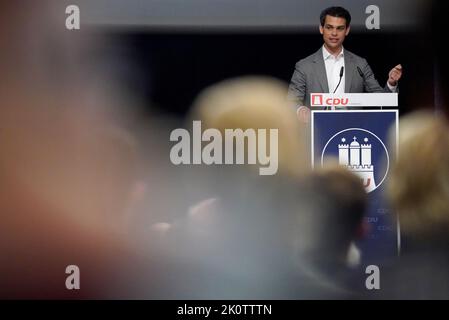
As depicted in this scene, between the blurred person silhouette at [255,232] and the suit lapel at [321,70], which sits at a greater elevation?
the suit lapel at [321,70]

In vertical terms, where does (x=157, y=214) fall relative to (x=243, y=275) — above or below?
above

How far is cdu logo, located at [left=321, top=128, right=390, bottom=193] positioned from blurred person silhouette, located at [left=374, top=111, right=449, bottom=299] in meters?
0.08

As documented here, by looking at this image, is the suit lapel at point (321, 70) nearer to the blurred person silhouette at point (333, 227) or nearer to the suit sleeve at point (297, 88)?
the suit sleeve at point (297, 88)

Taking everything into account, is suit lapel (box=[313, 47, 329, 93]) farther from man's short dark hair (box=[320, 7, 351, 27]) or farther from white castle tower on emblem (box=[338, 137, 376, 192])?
white castle tower on emblem (box=[338, 137, 376, 192])

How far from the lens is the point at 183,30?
10.0 feet

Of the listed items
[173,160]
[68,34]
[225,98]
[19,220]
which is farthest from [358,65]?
[19,220]

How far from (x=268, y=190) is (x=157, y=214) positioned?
0.50m

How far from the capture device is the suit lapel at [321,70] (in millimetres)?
3072

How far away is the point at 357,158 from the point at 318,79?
39 centimetres

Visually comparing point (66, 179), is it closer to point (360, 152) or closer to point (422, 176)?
point (360, 152)

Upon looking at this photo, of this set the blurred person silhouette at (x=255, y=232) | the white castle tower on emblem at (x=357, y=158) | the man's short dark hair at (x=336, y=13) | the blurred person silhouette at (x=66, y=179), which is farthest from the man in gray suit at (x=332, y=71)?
the blurred person silhouette at (x=66, y=179)

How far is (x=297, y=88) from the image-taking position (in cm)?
306

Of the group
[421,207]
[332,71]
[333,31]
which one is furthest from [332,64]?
[421,207]
